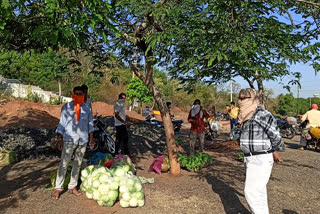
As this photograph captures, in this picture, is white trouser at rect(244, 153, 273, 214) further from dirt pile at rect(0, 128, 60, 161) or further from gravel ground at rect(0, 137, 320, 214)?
dirt pile at rect(0, 128, 60, 161)

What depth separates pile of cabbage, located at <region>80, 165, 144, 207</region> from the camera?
13.2 feet

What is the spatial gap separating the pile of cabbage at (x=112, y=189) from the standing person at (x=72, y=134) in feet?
1.20

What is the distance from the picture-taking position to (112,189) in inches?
159

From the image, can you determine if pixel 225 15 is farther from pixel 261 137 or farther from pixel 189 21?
pixel 261 137

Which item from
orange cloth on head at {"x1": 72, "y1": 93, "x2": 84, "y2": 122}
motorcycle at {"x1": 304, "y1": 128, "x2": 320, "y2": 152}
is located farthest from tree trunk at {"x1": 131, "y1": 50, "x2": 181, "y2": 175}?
motorcycle at {"x1": 304, "y1": 128, "x2": 320, "y2": 152}

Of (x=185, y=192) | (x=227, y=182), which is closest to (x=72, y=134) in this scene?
(x=185, y=192)

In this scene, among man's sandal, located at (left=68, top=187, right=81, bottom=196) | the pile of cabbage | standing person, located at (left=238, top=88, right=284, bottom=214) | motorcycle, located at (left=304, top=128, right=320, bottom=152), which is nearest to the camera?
standing person, located at (left=238, top=88, right=284, bottom=214)

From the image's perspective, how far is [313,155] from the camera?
8977mm

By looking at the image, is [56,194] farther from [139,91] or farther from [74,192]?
[139,91]

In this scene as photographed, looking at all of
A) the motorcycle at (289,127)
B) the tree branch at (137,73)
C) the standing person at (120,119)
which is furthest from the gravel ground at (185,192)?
the motorcycle at (289,127)

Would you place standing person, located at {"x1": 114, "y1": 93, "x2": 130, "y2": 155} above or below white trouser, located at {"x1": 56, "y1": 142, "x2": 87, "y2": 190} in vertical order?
above

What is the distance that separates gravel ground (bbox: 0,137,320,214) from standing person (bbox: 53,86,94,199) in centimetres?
30

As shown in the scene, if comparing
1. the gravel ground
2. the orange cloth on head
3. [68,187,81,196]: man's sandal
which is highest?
the orange cloth on head

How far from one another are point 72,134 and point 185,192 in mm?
2251
